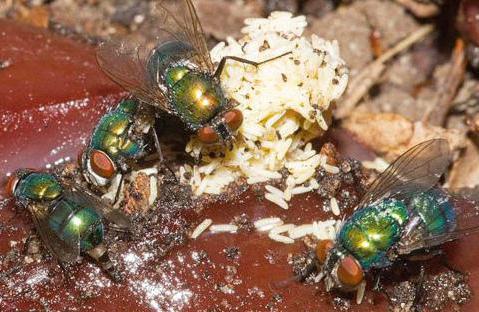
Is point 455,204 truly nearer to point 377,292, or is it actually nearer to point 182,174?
point 377,292

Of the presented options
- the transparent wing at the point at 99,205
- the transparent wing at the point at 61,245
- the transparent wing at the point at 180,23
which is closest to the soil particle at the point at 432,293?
the transparent wing at the point at 99,205

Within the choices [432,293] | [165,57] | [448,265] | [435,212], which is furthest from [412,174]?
[165,57]

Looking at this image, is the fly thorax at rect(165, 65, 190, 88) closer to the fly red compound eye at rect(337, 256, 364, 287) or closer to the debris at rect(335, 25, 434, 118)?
the fly red compound eye at rect(337, 256, 364, 287)

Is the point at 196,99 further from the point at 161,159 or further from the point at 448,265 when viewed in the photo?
the point at 448,265

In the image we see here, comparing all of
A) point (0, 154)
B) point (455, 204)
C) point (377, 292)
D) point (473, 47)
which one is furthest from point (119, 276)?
point (473, 47)

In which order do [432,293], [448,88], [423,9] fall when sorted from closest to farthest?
[432,293], [448,88], [423,9]

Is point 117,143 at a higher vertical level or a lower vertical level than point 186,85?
lower
